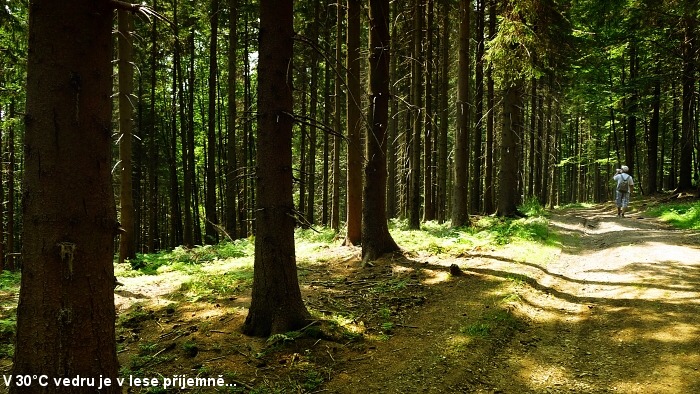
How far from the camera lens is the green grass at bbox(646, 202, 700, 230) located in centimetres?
1336

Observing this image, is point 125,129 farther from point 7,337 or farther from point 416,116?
point 416,116

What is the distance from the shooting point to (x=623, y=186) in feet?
55.2

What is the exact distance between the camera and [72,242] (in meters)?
2.81

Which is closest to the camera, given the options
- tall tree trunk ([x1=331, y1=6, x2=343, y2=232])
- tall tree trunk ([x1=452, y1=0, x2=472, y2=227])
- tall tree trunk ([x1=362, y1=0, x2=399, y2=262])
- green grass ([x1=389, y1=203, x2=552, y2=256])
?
tall tree trunk ([x1=362, y1=0, x2=399, y2=262])

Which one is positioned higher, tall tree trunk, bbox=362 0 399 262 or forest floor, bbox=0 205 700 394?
tall tree trunk, bbox=362 0 399 262

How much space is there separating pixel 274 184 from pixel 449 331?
2918 millimetres

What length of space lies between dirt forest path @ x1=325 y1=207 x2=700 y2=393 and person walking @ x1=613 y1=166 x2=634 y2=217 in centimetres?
845

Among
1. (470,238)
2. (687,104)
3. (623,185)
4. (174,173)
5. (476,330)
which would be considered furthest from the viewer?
(687,104)

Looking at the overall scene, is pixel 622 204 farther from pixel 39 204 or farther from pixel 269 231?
pixel 39 204

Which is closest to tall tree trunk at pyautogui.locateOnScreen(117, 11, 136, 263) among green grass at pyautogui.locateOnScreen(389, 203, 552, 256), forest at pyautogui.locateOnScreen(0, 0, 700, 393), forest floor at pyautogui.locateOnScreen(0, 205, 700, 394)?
forest at pyautogui.locateOnScreen(0, 0, 700, 393)

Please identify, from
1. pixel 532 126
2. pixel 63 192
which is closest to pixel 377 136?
pixel 63 192

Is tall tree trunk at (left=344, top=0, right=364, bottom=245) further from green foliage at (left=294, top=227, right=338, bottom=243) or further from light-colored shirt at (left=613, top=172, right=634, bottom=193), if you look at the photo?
light-colored shirt at (left=613, top=172, right=634, bottom=193)

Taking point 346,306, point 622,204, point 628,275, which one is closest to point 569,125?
point 622,204

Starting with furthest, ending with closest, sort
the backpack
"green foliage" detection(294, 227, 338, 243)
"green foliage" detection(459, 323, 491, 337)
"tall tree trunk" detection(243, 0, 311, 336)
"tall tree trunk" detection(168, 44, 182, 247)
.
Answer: "tall tree trunk" detection(168, 44, 182, 247)
the backpack
"green foliage" detection(294, 227, 338, 243)
"green foliage" detection(459, 323, 491, 337)
"tall tree trunk" detection(243, 0, 311, 336)
